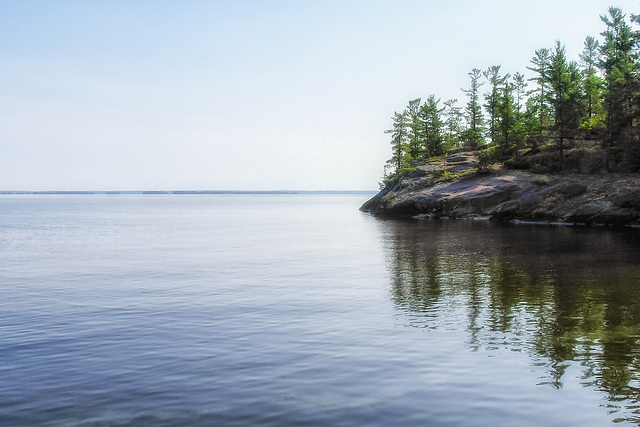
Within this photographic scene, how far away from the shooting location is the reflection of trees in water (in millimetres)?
11703

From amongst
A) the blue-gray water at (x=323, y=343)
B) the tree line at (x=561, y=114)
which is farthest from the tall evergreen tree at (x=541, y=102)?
the blue-gray water at (x=323, y=343)

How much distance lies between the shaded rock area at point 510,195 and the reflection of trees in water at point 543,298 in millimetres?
15141

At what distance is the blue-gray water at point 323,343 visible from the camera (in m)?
9.00

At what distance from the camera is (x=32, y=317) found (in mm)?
16188

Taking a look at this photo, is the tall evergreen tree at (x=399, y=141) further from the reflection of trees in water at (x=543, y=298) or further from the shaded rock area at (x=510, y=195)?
the reflection of trees in water at (x=543, y=298)

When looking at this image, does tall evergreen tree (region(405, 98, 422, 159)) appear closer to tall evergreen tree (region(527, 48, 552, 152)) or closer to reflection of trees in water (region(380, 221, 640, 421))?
tall evergreen tree (region(527, 48, 552, 152))

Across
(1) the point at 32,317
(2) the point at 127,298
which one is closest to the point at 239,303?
(2) the point at 127,298

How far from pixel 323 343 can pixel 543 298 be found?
31.9ft

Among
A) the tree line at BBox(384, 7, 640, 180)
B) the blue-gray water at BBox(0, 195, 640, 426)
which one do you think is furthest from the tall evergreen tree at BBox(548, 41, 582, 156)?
the blue-gray water at BBox(0, 195, 640, 426)

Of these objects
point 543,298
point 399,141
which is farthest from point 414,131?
point 543,298

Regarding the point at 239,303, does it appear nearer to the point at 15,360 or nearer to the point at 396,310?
the point at 396,310

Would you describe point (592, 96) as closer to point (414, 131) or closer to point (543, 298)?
point (414, 131)

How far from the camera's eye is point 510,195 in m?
61.6

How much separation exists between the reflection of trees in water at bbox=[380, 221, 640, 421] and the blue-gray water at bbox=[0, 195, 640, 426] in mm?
78
